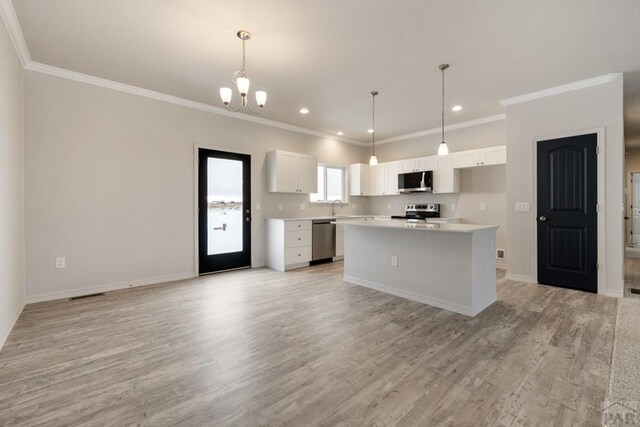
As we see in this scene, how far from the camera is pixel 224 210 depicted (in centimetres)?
509

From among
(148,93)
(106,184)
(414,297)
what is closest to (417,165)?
(414,297)

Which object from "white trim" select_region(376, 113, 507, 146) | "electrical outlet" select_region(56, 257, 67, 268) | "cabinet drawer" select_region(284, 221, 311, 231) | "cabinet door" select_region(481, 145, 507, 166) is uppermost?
Answer: "white trim" select_region(376, 113, 507, 146)

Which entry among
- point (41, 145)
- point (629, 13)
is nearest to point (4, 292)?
point (41, 145)

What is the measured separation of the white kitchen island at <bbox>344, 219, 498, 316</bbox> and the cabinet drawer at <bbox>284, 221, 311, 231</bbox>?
152 cm

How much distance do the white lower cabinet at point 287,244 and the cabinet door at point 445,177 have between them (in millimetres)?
2669

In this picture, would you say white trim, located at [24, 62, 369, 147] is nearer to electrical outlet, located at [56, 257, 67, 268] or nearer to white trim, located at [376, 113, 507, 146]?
white trim, located at [376, 113, 507, 146]

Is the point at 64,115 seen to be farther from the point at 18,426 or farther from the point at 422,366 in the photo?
the point at 422,366

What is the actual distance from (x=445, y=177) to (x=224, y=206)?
418 centimetres

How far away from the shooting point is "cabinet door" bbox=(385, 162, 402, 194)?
661 centimetres

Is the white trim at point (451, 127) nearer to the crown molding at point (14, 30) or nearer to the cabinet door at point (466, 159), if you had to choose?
the cabinet door at point (466, 159)

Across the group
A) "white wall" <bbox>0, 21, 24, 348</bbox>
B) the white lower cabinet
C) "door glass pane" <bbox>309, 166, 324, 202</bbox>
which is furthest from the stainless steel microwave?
"white wall" <bbox>0, 21, 24, 348</bbox>

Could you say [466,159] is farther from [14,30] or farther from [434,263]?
[14,30]

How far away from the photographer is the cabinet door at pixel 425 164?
5.97 metres

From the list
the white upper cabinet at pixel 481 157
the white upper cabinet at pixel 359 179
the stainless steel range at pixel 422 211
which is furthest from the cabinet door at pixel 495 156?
the white upper cabinet at pixel 359 179
